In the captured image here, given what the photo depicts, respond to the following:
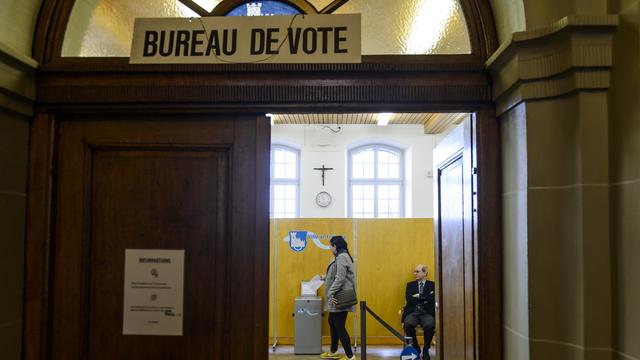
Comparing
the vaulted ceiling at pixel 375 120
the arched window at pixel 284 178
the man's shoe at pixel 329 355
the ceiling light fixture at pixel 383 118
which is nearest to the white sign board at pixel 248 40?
the man's shoe at pixel 329 355

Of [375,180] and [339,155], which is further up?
[339,155]

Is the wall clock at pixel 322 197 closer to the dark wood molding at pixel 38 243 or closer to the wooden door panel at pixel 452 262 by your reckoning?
the wooden door panel at pixel 452 262

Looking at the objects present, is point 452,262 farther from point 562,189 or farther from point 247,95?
point 247,95

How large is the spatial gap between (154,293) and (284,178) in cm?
879

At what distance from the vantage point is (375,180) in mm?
11180

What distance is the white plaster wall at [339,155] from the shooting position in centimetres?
1073

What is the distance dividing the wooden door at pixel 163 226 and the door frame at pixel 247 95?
0.05 metres

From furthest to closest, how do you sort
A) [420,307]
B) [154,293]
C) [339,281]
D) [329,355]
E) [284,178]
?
[284,178] → [329,355] → [420,307] → [339,281] → [154,293]

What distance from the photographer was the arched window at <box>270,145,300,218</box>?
→ 11117 mm

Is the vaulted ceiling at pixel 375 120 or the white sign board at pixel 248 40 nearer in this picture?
the white sign board at pixel 248 40

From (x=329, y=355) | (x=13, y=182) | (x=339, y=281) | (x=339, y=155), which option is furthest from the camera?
(x=339, y=155)

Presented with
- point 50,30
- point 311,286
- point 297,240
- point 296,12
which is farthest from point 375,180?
point 50,30

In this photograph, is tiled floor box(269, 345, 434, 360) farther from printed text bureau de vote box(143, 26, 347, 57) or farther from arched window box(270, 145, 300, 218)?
printed text bureau de vote box(143, 26, 347, 57)

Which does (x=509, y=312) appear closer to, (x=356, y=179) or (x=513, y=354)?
(x=513, y=354)
